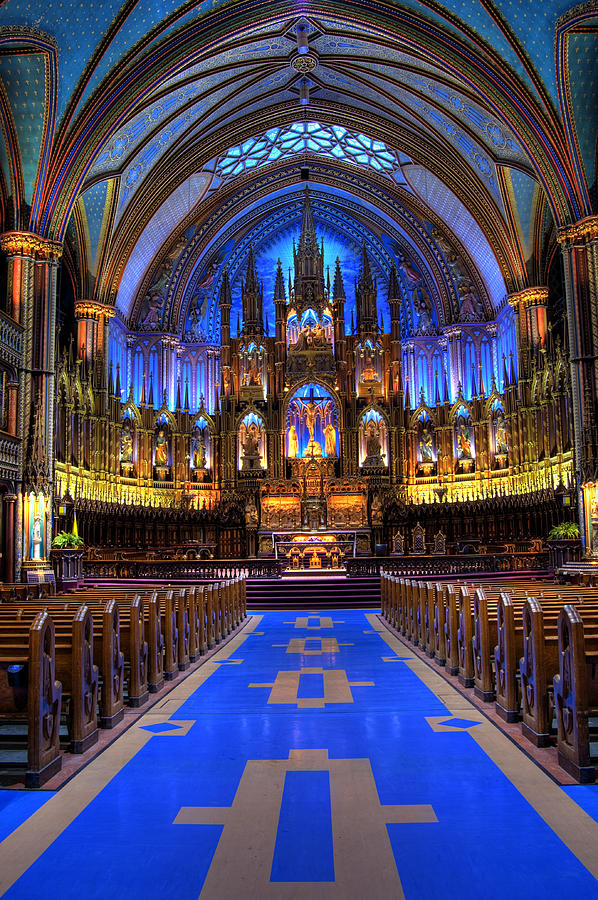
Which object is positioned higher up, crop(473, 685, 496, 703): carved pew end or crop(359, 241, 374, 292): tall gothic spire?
crop(359, 241, 374, 292): tall gothic spire

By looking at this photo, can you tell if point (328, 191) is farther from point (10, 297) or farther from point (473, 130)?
point (10, 297)

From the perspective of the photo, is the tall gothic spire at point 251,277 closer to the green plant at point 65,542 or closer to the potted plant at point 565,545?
the green plant at point 65,542

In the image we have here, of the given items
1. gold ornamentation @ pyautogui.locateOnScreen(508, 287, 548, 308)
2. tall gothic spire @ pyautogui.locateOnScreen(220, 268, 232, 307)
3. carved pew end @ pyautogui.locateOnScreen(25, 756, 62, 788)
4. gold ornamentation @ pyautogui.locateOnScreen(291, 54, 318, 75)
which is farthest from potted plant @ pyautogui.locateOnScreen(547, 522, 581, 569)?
gold ornamentation @ pyautogui.locateOnScreen(291, 54, 318, 75)

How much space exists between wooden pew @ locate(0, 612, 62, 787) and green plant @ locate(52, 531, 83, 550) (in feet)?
54.1

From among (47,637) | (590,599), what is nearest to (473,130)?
(590,599)

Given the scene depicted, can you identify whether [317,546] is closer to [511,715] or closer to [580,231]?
[580,231]

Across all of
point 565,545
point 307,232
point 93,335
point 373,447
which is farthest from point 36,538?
point 307,232

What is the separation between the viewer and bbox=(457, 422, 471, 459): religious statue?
31.9 metres

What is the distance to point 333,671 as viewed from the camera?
9.52 metres

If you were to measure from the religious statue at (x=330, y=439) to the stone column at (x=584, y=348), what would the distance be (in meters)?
13.7

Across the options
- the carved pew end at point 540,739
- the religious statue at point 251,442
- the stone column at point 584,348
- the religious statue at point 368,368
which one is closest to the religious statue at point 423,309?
the religious statue at point 368,368

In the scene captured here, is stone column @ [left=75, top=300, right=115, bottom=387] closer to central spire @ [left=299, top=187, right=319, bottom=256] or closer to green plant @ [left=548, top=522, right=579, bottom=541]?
central spire @ [left=299, top=187, right=319, bottom=256]

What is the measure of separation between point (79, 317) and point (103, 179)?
18.8 feet

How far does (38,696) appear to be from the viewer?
5176 mm
